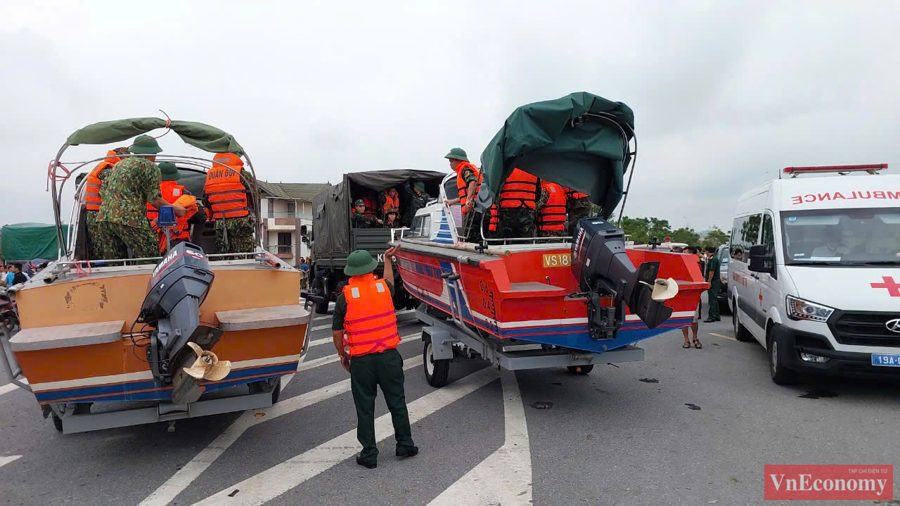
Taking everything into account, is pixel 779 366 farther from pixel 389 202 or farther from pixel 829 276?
pixel 389 202

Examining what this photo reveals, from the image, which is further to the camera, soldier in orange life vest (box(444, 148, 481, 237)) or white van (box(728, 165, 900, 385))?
soldier in orange life vest (box(444, 148, 481, 237))

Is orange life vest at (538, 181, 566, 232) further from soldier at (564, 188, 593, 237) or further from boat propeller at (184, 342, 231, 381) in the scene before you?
boat propeller at (184, 342, 231, 381)

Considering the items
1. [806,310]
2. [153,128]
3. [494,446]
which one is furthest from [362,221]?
[806,310]

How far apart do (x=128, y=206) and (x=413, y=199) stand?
7.28 metres

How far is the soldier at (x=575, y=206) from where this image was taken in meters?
7.15

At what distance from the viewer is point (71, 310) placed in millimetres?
3996

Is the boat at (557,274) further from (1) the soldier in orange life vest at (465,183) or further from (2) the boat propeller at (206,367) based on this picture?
(2) the boat propeller at (206,367)

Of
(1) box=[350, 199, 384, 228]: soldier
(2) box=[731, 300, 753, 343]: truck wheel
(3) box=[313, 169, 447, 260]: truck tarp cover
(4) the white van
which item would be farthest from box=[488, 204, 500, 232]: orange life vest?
(1) box=[350, 199, 384, 228]: soldier

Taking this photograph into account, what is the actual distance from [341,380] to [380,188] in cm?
593

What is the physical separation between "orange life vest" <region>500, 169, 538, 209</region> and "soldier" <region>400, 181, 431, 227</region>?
554cm

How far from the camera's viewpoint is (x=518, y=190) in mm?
6391

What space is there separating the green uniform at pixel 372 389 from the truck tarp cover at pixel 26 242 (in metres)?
22.1

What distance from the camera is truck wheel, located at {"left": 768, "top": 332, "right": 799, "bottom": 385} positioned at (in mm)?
6121

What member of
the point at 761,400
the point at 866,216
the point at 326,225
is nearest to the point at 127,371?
the point at 761,400
